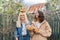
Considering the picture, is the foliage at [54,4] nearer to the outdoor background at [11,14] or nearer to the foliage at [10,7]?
the outdoor background at [11,14]

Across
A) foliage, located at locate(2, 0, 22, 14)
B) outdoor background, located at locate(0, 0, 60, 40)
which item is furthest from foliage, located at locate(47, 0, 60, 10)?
foliage, located at locate(2, 0, 22, 14)

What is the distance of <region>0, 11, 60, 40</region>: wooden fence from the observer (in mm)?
4125

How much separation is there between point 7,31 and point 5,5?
1.52ft

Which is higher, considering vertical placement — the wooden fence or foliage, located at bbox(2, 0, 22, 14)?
foliage, located at bbox(2, 0, 22, 14)

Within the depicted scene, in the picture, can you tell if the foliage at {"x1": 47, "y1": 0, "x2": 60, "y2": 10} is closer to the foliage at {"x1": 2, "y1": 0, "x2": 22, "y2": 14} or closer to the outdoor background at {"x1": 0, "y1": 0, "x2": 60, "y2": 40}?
the outdoor background at {"x1": 0, "y1": 0, "x2": 60, "y2": 40}

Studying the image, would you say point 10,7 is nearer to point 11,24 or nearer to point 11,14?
point 11,14

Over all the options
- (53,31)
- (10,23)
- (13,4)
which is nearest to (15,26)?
(10,23)

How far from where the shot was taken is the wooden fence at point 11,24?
4.12 meters

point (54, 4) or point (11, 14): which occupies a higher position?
point (54, 4)

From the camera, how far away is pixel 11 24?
4.14 metres

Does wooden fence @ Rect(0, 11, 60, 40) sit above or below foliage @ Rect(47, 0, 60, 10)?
below

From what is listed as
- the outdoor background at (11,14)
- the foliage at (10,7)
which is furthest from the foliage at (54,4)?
the foliage at (10,7)

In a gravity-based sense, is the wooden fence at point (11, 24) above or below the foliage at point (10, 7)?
below

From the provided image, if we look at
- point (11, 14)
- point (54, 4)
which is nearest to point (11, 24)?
point (11, 14)
